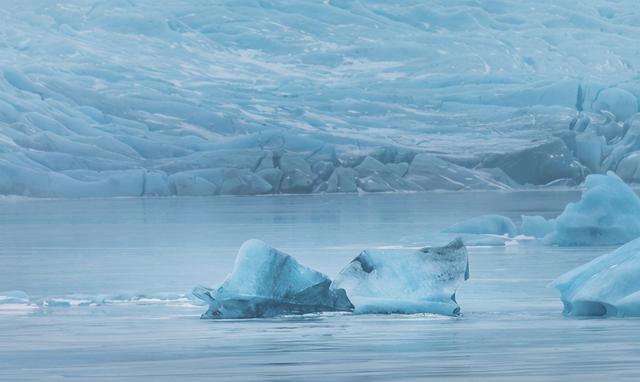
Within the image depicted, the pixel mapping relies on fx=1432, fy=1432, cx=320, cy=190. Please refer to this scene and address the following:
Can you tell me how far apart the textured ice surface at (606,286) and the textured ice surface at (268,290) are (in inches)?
55.3

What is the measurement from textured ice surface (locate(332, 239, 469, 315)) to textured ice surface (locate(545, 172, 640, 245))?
6473 millimetres

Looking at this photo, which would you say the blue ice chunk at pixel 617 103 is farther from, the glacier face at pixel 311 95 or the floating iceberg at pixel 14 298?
the floating iceberg at pixel 14 298

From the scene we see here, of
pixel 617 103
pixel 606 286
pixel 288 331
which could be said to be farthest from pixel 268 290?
pixel 617 103

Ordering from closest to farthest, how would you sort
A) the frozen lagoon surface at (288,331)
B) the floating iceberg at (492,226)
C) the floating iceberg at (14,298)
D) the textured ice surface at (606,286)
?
the frozen lagoon surface at (288,331)
the textured ice surface at (606,286)
the floating iceberg at (14,298)
the floating iceberg at (492,226)

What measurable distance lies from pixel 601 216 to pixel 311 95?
3801 cm

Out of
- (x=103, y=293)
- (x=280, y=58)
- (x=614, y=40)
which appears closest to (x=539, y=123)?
(x=614, y=40)

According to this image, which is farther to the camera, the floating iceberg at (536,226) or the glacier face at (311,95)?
the glacier face at (311,95)

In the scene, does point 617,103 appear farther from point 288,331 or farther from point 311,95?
point 288,331

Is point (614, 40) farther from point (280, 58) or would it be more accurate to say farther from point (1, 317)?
point (1, 317)

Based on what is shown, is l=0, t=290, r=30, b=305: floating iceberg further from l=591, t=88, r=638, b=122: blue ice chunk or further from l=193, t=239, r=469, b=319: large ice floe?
l=591, t=88, r=638, b=122: blue ice chunk

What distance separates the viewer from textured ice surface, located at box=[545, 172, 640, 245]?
1572 centimetres

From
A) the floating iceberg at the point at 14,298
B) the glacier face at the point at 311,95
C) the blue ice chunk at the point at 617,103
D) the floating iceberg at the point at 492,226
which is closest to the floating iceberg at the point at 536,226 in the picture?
the floating iceberg at the point at 492,226

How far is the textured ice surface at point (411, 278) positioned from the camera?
29.6 ft

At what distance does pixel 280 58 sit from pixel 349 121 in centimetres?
936
